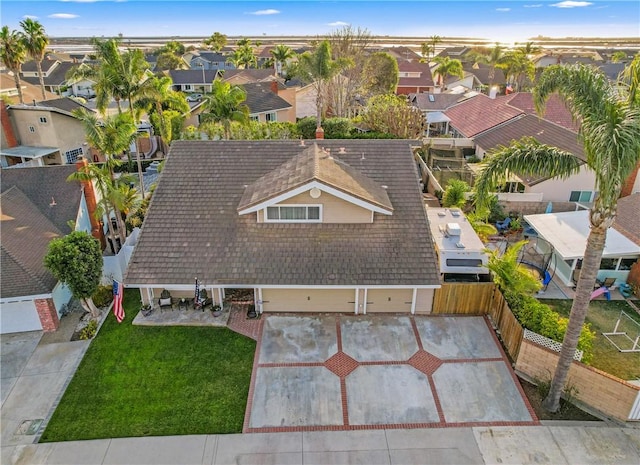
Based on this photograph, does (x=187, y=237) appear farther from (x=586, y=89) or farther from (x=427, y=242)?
(x=586, y=89)

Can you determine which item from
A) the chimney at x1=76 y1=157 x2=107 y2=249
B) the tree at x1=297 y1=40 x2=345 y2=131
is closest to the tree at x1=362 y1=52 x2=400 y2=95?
the tree at x1=297 y1=40 x2=345 y2=131

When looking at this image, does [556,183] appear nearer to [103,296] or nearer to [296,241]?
[296,241]

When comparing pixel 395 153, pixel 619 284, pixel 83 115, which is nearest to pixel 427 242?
pixel 395 153

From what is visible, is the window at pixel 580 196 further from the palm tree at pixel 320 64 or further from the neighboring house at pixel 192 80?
the neighboring house at pixel 192 80

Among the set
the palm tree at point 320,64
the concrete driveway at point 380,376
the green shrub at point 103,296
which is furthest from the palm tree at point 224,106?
the concrete driveway at point 380,376

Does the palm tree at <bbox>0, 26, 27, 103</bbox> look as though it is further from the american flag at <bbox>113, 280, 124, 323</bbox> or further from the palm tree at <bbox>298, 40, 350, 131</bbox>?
the american flag at <bbox>113, 280, 124, 323</bbox>

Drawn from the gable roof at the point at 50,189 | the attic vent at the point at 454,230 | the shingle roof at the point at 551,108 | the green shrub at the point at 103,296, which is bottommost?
the green shrub at the point at 103,296
